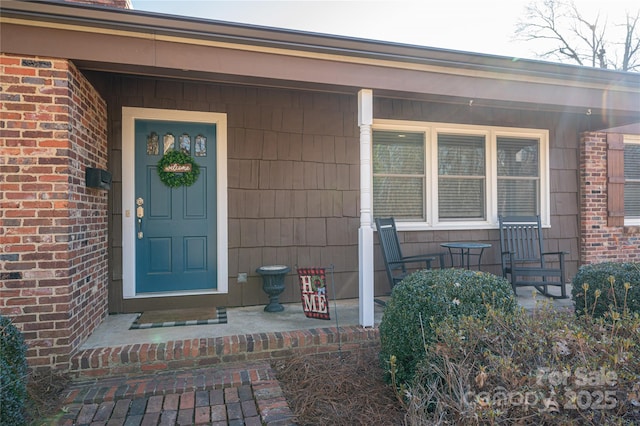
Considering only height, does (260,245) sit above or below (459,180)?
below

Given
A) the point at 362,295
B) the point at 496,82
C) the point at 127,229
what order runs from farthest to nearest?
the point at 127,229
the point at 496,82
the point at 362,295

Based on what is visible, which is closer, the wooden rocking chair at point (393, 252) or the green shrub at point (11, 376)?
the green shrub at point (11, 376)

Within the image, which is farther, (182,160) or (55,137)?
(182,160)

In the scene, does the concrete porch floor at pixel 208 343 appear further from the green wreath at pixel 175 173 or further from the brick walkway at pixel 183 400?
the green wreath at pixel 175 173

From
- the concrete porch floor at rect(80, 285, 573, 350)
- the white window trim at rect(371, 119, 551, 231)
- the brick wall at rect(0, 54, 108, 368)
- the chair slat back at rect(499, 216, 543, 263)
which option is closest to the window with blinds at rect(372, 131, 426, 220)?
the white window trim at rect(371, 119, 551, 231)

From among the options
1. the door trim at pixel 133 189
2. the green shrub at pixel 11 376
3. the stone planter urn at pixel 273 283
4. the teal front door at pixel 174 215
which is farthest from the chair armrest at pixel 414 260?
the green shrub at pixel 11 376

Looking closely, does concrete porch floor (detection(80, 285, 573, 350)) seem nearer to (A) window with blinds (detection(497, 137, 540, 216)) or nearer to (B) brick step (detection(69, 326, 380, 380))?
(B) brick step (detection(69, 326, 380, 380))

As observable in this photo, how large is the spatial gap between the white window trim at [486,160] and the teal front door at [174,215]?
77.4 inches

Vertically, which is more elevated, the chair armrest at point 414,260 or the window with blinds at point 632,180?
the window with blinds at point 632,180

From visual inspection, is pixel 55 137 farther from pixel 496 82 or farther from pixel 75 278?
pixel 496 82

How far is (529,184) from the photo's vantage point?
16.3ft

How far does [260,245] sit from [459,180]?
254 centimetres

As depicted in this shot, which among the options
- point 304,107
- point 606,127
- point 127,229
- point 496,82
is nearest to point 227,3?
point 304,107

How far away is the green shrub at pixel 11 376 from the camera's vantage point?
181 cm
